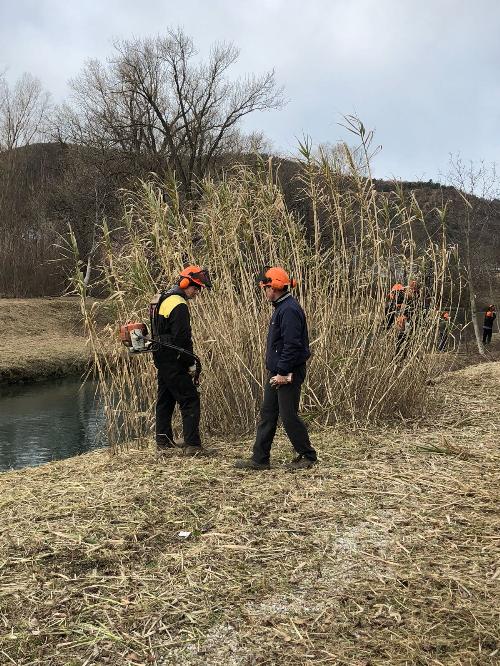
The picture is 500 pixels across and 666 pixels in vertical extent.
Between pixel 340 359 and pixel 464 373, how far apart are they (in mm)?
5045

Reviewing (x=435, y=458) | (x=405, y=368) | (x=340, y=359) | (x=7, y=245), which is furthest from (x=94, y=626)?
(x=7, y=245)

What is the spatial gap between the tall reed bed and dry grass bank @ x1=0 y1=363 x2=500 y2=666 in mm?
1227

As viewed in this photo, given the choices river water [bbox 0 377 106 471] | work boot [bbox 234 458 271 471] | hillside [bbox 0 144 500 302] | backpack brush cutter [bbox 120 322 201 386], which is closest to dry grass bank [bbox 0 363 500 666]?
work boot [bbox 234 458 271 471]

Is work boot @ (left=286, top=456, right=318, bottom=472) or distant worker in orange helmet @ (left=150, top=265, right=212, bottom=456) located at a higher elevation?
distant worker in orange helmet @ (left=150, top=265, right=212, bottom=456)

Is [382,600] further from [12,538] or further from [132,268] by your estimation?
[132,268]

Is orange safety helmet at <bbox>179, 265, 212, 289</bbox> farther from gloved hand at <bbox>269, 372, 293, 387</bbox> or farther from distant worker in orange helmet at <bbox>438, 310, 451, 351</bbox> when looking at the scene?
distant worker in orange helmet at <bbox>438, 310, 451, 351</bbox>

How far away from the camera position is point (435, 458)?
5.28 m

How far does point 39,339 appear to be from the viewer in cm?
2211

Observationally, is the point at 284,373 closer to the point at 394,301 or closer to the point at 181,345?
the point at 181,345

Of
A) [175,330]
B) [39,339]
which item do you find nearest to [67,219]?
[39,339]

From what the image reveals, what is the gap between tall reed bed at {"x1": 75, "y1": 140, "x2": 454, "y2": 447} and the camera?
6535mm

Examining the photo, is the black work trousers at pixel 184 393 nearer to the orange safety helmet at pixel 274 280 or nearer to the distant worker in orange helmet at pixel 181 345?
the distant worker in orange helmet at pixel 181 345

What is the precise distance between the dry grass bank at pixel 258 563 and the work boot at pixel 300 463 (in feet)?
0.44

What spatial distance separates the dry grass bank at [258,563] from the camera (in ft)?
8.82
